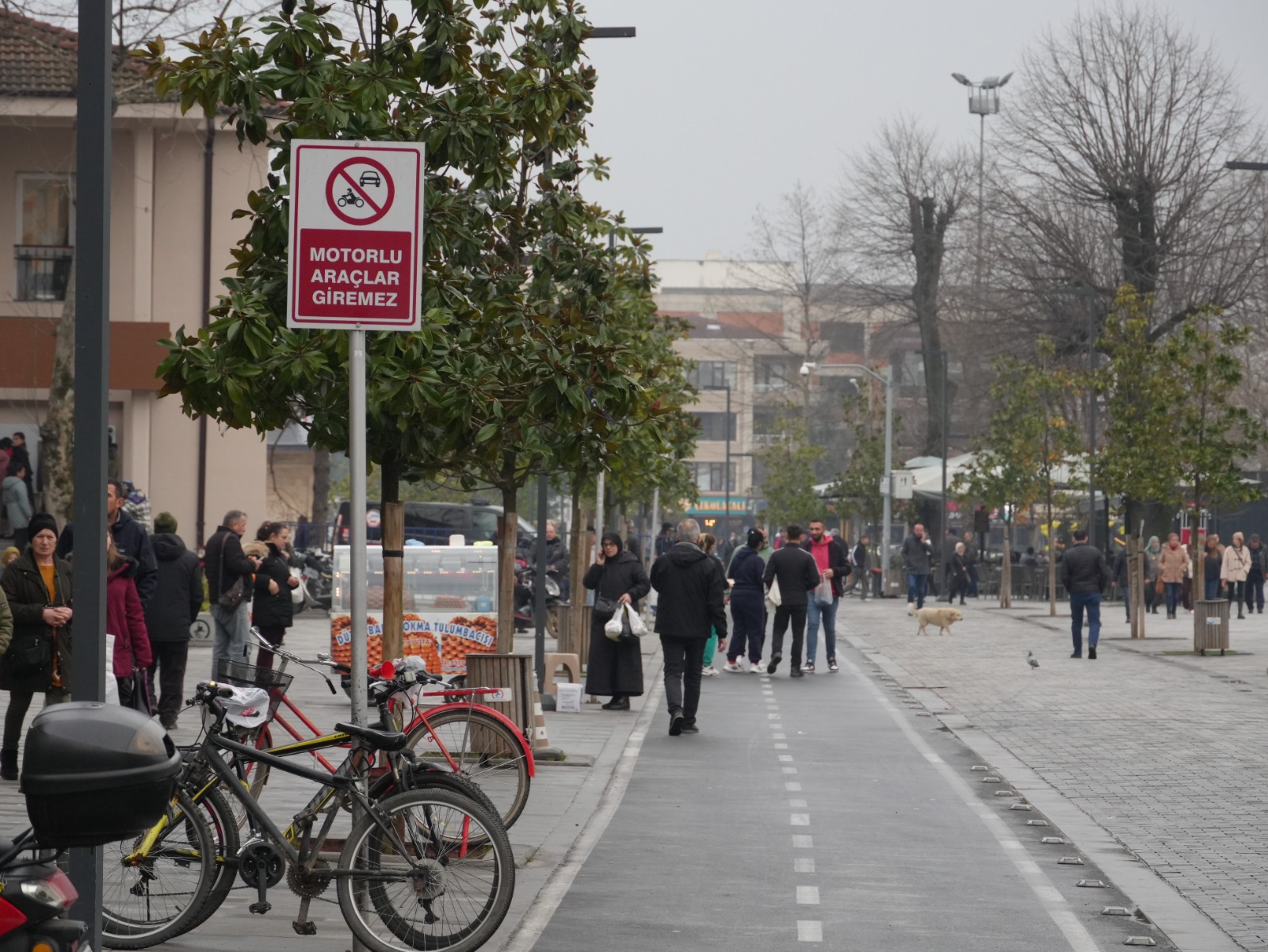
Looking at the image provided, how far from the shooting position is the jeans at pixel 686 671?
16047mm

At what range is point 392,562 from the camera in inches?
376

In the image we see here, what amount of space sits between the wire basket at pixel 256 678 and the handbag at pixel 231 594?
331 inches

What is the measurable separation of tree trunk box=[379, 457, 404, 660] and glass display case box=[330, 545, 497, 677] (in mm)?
8558

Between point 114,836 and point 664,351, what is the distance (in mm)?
23616

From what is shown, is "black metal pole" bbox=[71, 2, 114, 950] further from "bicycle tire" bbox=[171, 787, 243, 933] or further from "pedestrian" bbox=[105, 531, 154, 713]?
"pedestrian" bbox=[105, 531, 154, 713]

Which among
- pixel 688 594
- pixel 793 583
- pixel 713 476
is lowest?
pixel 793 583

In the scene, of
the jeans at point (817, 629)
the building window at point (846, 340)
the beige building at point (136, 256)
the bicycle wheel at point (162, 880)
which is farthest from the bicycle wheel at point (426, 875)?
the building window at point (846, 340)

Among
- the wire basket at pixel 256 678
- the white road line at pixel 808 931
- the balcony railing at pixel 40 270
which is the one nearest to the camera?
the white road line at pixel 808 931

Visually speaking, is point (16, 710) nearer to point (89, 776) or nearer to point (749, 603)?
point (89, 776)

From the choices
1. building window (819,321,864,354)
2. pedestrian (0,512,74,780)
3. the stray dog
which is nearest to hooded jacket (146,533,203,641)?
pedestrian (0,512,74,780)

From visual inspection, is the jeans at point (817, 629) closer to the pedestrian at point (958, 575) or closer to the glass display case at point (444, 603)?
the glass display case at point (444, 603)

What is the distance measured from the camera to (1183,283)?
4300 centimetres

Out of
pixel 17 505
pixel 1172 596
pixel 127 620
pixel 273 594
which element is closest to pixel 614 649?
pixel 273 594

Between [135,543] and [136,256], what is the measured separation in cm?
1835
